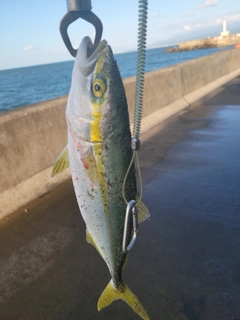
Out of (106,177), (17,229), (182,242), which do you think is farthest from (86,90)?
(17,229)

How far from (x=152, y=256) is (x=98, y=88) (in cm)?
242

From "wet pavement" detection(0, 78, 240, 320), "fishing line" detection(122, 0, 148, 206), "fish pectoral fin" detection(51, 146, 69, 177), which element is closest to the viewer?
"fishing line" detection(122, 0, 148, 206)

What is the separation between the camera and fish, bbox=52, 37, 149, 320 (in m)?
1.74

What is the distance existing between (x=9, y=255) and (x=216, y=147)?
16.5 ft

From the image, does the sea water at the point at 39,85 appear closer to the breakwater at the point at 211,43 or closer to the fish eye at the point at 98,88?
the fish eye at the point at 98,88

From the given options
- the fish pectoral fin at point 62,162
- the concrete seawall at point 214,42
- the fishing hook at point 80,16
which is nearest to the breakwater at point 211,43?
the concrete seawall at point 214,42

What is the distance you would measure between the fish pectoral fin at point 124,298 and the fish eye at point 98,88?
1298 millimetres

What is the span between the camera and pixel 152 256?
11.7ft

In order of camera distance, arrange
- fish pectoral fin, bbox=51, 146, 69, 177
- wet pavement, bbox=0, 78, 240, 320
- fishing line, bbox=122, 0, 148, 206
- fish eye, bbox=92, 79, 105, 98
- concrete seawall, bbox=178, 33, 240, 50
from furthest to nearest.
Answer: concrete seawall, bbox=178, 33, 240, 50, wet pavement, bbox=0, 78, 240, 320, fish pectoral fin, bbox=51, 146, 69, 177, fish eye, bbox=92, 79, 105, 98, fishing line, bbox=122, 0, 148, 206

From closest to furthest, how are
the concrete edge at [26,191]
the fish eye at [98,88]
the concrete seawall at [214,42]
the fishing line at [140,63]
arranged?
the fishing line at [140,63] → the fish eye at [98,88] → the concrete edge at [26,191] → the concrete seawall at [214,42]

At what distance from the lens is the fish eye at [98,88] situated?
5.67 feet

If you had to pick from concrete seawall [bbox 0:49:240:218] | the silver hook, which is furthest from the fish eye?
concrete seawall [bbox 0:49:240:218]

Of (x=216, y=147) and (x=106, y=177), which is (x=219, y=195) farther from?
(x=106, y=177)

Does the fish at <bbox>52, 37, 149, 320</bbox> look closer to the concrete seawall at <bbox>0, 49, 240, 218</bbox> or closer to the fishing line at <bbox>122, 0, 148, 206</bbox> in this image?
the fishing line at <bbox>122, 0, 148, 206</bbox>
